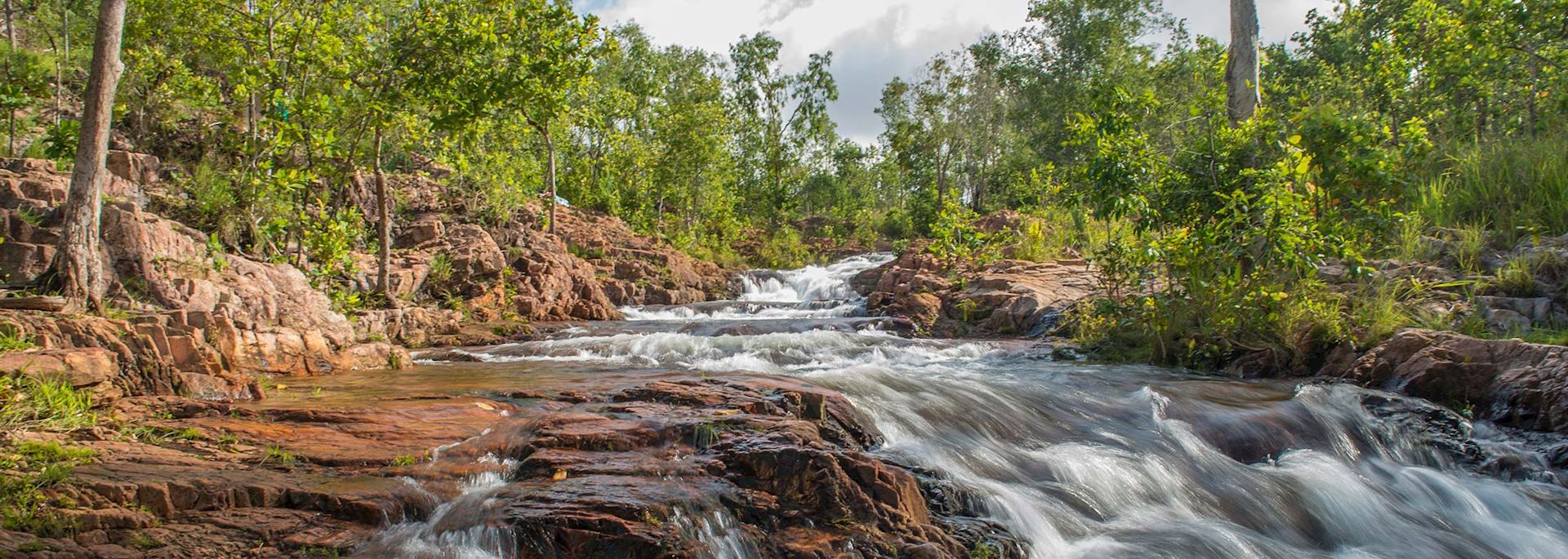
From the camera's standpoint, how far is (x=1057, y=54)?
31.7 metres

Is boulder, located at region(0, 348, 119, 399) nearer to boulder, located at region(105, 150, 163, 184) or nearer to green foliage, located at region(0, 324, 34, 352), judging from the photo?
green foliage, located at region(0, 324, 34, 352)

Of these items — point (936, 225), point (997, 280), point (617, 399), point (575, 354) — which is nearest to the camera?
point (617, 399)

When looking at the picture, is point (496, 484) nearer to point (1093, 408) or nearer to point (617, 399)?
point (617, 399)

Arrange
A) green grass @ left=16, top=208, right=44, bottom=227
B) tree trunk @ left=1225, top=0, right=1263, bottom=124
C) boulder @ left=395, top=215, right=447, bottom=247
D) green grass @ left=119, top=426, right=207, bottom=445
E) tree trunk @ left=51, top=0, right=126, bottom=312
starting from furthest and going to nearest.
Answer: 1. boulder @ left=395, top=215, right=447, bottom=247
2. tree trunk @ left=1225, top=0, right=1263, bottom=124
3. green grass @ left=16, top=208, right=44, bottom=227
4. tree trunk @ left=51, top=0, right=126, bottom=312
5. green grass @ left=119, top=426, right=207, bottom=445

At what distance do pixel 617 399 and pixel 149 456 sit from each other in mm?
2759

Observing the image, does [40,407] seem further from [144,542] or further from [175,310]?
[175,310]

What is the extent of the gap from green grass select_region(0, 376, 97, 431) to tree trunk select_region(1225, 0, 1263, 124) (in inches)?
445

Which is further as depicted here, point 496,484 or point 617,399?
point 617,399

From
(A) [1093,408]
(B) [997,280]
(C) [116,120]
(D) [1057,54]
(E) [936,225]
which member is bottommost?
(A) [1093,408]

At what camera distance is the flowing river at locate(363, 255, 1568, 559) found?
474 cm

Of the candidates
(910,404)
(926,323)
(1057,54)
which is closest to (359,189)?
(926,323)

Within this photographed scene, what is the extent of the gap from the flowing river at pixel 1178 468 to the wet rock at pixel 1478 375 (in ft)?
1.14

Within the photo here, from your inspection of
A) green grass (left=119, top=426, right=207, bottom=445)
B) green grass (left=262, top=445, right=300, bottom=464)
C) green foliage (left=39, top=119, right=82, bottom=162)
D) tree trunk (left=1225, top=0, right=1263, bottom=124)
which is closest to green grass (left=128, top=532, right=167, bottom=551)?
green grass (left=262, top=445, right=300, bottom=464)

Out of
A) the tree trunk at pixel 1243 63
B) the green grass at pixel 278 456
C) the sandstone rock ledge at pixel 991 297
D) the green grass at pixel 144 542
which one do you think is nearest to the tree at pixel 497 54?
the sandstone rock ledge at pixel 991 297
